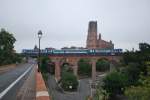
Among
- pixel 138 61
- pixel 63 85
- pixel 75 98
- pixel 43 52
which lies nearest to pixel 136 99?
pixel 75 98

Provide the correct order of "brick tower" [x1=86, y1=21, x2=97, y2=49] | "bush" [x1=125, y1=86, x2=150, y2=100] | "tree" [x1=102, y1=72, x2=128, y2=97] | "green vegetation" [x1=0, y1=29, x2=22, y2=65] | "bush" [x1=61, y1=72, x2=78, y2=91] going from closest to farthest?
1. "bush" [x1=125, y1=86, x2=150, y2=100]
2. "tree" [x1=102, y1=72, x2=128, y2=97]
3. "bush" [x1=61, y1=72, x2=78, y2=91]
4. "green vegetation" [x1=0, y1=29, x2=22, y2=65]
5. "brick tower" [x1=86, y1=21, x2=97, y2=49]

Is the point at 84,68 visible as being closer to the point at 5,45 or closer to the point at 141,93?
the point at 5,45

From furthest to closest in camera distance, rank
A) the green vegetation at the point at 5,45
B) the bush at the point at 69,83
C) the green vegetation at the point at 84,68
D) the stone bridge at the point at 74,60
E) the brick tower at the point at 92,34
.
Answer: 1. the brick tower at the point at 92,34
2. the green vegetation at the point at 84,68
3. the stone bridge at the point at 74,60
4. the green vegetation at the point at 5,45
5. the bush at the point at 69,83

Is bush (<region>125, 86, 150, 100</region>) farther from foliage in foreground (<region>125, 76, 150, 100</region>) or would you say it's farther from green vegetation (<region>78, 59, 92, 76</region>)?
green vegetation (<region>78, 59, 92, 76</region>)

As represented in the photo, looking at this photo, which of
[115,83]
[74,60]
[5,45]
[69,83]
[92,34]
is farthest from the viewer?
[92,34]

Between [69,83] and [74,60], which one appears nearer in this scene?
[69,83]

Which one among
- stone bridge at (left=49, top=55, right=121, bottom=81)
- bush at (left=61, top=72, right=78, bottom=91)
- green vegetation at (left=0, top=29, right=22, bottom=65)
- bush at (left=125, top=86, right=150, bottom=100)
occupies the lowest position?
bush at (left=61, top=72, right=78, bottom=91)

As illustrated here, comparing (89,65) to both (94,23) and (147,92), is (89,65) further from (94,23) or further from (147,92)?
(147,92)

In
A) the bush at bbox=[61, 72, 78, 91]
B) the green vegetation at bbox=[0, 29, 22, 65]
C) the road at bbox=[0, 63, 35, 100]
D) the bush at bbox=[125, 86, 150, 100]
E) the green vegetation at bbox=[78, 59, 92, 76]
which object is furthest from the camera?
the green vegetation at bbox=[78, 59, 92, 76]

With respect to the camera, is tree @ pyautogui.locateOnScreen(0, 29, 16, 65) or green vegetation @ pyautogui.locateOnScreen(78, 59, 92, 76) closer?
tree @ pyautogui.locateOnScreen(0, 29, 16, 65)

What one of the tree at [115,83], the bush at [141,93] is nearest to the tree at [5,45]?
the tree at [115,83]

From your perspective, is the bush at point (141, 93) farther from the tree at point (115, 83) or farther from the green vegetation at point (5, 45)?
the green vegetation at point (5, 45)

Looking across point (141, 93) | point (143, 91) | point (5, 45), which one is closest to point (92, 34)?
point (5, 45)

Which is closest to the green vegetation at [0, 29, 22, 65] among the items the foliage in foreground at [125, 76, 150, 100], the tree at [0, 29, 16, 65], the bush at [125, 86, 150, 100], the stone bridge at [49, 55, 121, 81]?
the tree at [0, 29, 16, 65]
